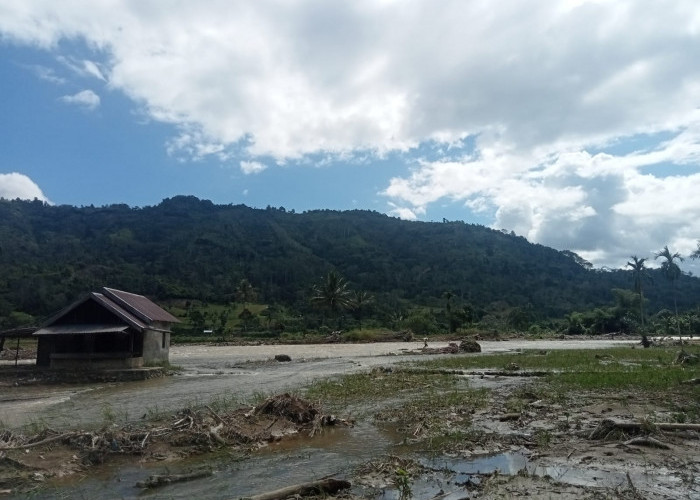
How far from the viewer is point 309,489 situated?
27.7ft

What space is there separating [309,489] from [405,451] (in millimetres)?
3545

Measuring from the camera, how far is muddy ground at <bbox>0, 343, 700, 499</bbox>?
8.77m

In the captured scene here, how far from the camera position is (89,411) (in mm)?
19203

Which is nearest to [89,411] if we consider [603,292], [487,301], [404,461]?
[404,461]

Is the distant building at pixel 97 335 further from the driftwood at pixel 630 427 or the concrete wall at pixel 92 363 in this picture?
the driftwood at pixel 630 427

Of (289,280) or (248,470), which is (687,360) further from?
(289,280)

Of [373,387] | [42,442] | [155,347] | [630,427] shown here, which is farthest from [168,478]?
[155,347]

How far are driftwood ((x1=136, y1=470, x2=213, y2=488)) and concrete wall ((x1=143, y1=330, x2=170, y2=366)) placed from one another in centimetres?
2580

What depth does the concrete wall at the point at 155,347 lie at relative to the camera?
3434 cm

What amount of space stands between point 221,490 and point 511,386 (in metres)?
15.6

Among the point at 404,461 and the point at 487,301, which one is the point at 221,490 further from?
the point at 487,301

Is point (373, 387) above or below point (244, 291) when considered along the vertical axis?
below

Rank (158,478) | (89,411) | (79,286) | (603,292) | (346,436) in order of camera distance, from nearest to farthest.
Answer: (158,478) → (346,436) → (89,411) → (79,286) → (603,292)

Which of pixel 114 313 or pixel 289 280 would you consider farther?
pixel 289 280
